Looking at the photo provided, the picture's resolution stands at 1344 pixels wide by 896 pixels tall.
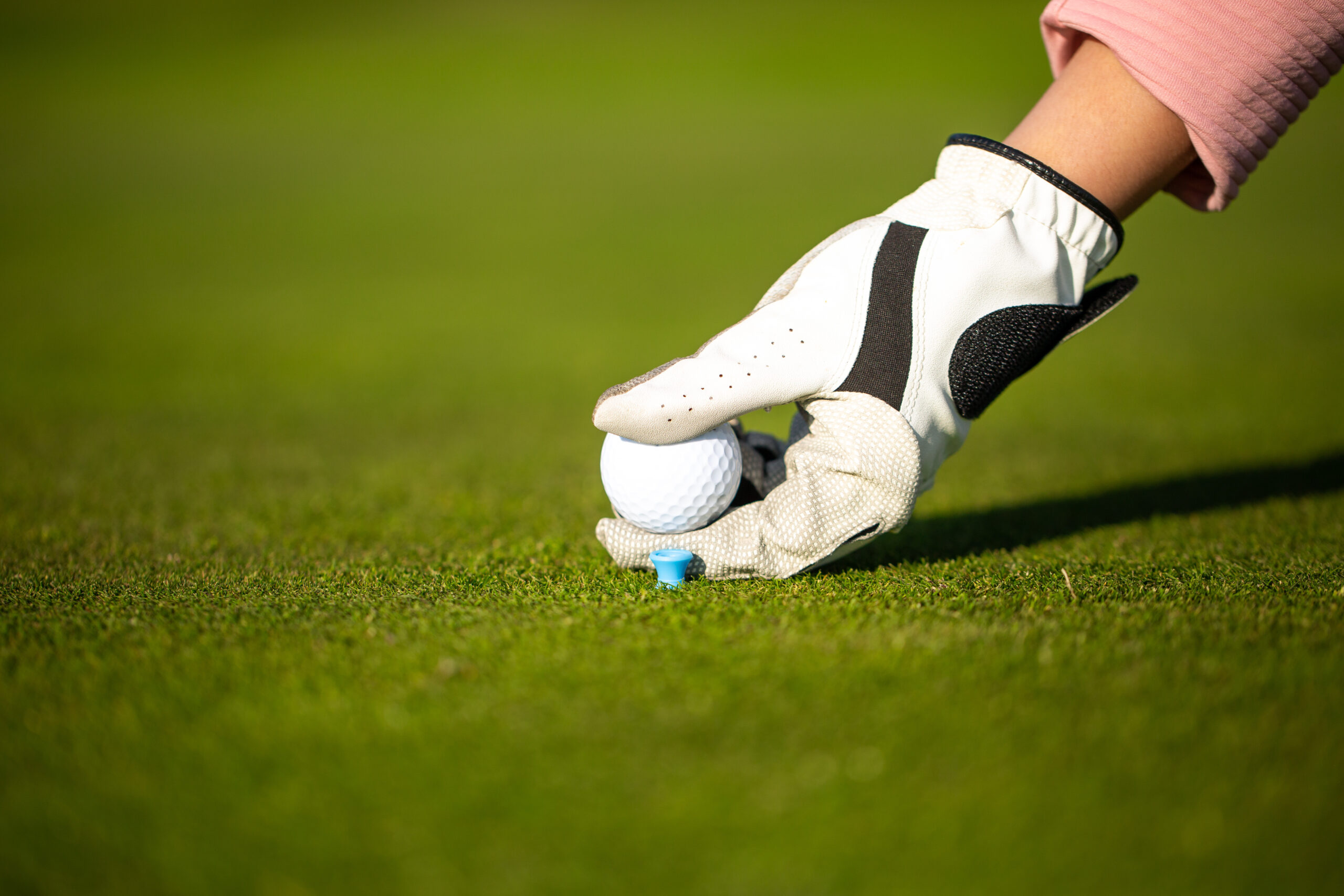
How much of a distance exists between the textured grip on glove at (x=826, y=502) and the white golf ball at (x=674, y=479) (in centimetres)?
6

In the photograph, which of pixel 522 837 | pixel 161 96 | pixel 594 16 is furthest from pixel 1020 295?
pixel 594 16

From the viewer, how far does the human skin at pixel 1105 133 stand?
2621 millimetres

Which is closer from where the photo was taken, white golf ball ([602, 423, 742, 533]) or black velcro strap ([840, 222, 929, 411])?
black velcro strap ([840, 222, 929, 411])

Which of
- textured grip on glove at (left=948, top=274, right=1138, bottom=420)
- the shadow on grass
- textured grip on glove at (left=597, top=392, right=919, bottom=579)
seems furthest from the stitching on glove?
the shadow on grass

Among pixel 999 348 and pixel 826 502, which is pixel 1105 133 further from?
pixel 826 502

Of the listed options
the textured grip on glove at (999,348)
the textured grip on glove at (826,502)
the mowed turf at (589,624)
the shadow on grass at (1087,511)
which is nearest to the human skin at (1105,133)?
the textured grip on glove at (999,348)

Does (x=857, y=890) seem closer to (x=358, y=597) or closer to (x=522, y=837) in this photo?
(x=522, y=837)

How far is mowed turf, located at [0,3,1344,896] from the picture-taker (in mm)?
1657

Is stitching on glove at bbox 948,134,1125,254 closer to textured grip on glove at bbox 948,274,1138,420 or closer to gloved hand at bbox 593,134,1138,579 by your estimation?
gloved hand at bbox 593,134,1138,579

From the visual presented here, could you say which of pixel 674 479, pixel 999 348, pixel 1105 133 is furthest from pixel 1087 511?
pixel 674 479

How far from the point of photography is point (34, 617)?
2.63 meters

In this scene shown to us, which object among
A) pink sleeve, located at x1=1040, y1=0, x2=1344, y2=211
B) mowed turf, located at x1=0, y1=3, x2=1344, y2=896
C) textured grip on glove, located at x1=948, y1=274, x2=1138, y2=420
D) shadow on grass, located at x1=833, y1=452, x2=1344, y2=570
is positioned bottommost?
shadow on grass, located at x1=833, y1=452, x2=1344, y2=570

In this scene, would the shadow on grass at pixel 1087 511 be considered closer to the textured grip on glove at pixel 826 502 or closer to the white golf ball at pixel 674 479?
the textured grip on glove at pixel 826 502

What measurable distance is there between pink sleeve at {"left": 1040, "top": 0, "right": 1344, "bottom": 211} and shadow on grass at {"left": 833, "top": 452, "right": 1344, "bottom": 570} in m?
1.47
